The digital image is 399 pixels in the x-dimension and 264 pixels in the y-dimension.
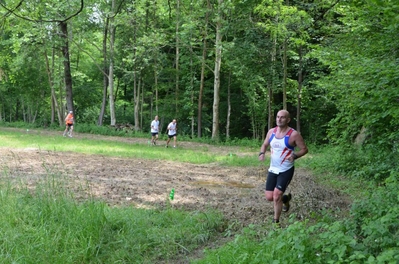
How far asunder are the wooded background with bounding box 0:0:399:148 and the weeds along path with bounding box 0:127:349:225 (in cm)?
281

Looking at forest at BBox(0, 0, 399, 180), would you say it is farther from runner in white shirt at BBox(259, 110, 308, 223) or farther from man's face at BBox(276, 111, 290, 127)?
runner in white shirt at BBox(259, 110, 308, 223)

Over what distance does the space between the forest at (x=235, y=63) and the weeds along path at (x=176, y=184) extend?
2235 mm

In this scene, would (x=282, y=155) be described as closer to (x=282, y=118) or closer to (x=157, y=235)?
(x=282, y=118)

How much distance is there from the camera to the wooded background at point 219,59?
11102 mm

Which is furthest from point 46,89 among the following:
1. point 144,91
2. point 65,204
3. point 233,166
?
point 65,204

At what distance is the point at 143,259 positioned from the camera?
4602mm

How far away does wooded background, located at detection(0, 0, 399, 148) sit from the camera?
11102mm

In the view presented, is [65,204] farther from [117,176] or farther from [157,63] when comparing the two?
[157,63]

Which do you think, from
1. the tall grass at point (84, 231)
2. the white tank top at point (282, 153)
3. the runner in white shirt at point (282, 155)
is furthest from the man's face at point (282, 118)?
the tall grass at point (84, 231)

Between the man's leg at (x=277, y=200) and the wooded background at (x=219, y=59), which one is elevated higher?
the wooded background at (x=219, y=59)

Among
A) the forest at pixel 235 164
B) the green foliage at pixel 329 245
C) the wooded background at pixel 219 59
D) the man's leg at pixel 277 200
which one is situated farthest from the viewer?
the wooded background at pixel 219 59

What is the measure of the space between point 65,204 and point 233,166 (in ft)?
28.8

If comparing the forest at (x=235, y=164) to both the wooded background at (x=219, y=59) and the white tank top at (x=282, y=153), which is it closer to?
the wooded background at (x=219, y=59)

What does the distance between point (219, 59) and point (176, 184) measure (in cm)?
1414
